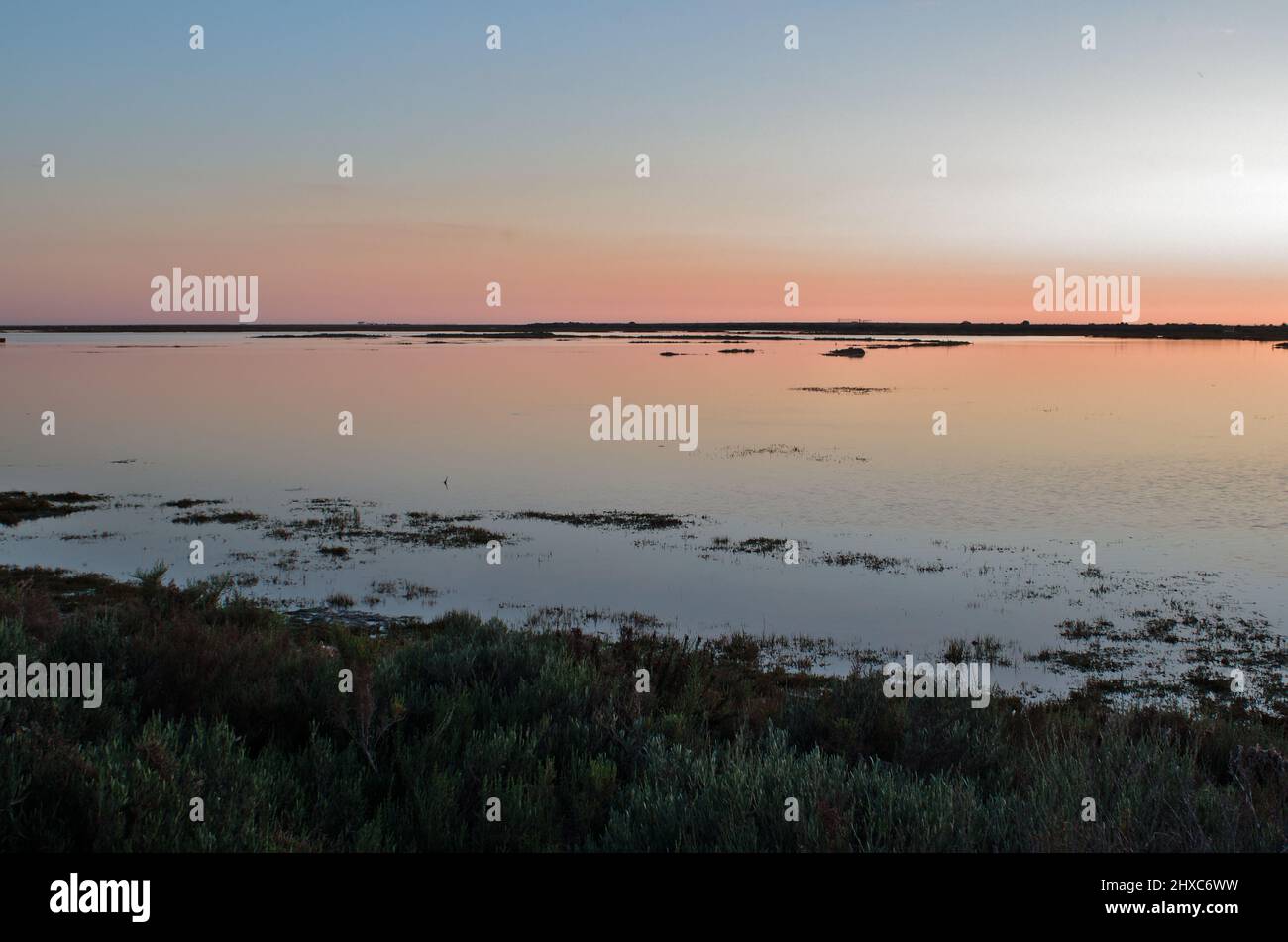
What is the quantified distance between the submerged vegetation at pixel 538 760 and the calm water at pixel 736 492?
6.97 m

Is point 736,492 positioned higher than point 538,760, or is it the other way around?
point 736,492

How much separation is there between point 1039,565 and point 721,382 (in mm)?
53456

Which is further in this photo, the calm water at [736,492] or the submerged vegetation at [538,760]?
the calm water at [736,492]

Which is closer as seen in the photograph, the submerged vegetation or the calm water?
the submerged vegetation

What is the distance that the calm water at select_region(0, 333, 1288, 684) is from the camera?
1883 centimetres

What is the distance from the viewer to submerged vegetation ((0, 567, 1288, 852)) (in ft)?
17.4

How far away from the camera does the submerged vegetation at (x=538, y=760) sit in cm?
530

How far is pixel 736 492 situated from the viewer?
30.0 meters

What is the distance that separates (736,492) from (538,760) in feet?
76.7

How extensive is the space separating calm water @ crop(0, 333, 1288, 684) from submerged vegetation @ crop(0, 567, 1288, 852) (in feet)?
22.9

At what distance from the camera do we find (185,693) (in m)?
8.39

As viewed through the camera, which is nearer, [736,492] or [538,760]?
[538,760]
